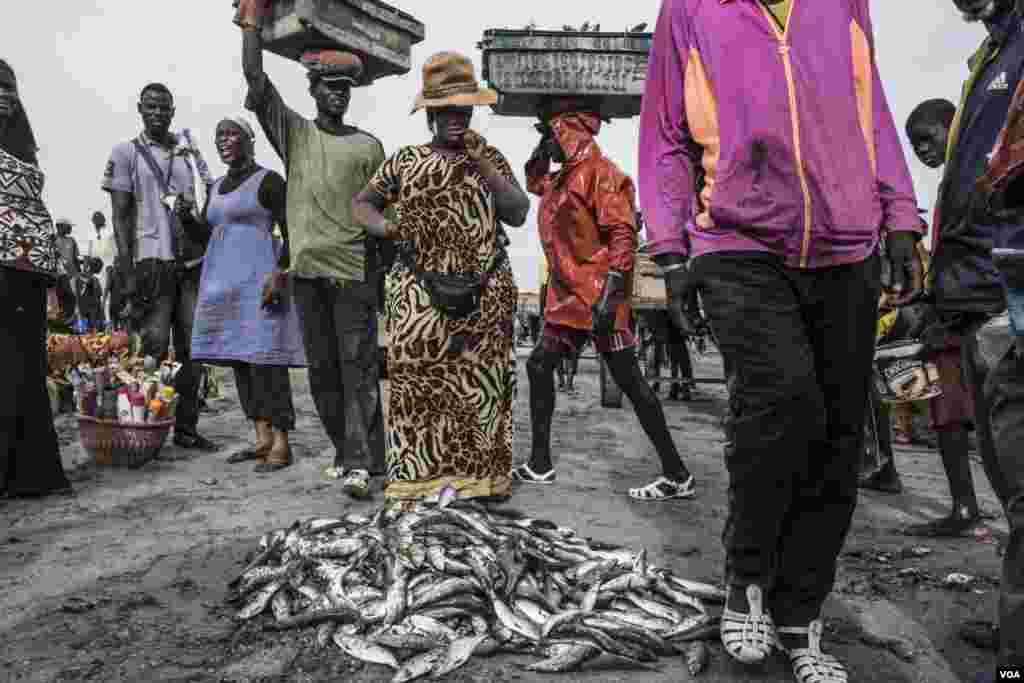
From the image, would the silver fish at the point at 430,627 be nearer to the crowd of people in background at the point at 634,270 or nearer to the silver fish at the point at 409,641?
the silver fish at the point at 409,641

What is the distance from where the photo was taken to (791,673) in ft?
8.19

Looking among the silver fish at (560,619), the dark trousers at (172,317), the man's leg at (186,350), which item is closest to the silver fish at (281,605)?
the silver fish at (560,619)

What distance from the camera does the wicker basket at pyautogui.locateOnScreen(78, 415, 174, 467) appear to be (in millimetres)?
5820

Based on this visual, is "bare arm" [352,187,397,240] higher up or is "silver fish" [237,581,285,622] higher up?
"bare arm" [352,187,397,240]

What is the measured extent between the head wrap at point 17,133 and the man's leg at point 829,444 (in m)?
4.36

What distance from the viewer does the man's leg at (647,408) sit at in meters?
4.92

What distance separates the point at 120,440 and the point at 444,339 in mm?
2805

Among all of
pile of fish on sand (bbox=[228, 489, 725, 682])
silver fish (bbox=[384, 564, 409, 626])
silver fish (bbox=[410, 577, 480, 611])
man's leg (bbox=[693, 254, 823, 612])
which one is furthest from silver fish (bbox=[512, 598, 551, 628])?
man's leg (bbox=[693, 254, 823, 612])

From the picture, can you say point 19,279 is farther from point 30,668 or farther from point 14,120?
point 30,668

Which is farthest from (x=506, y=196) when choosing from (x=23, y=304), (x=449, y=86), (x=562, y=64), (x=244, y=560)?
(x=562, y=64)

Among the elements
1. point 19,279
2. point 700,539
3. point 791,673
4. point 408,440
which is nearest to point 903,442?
point 700,539

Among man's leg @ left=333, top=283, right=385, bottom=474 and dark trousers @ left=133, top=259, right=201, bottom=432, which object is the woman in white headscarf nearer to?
dark trousers @ left=133, top=259, right=201, bottom=432

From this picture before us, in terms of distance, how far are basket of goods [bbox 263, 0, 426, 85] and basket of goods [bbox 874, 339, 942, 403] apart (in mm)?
4417

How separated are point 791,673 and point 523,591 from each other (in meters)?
0.91
